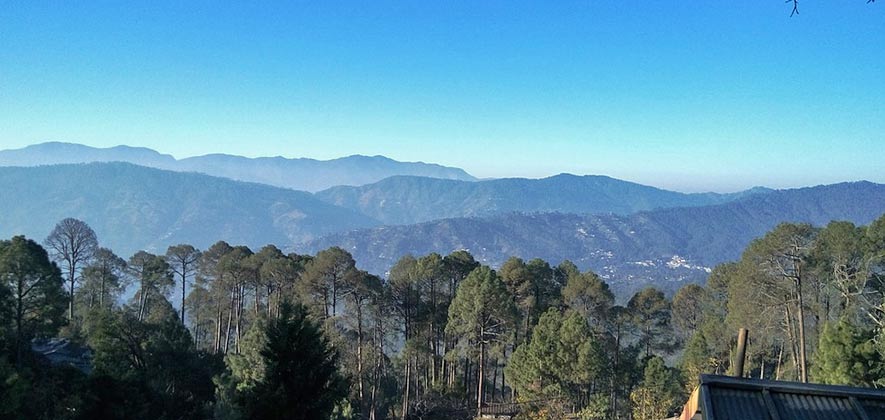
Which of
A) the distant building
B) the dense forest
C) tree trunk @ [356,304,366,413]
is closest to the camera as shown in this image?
the dense forest

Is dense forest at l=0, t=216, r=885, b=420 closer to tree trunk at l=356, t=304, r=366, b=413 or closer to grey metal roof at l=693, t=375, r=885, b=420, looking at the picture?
tree trunk at l=356, t=304, r=366, b=413

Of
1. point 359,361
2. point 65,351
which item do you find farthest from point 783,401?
point 65,351

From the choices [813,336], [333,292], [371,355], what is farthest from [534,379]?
[813,336]

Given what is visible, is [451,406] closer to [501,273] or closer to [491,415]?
[491,415]

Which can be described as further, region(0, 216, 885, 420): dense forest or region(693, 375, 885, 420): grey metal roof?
region(0, 216, 885, 420): dense forest

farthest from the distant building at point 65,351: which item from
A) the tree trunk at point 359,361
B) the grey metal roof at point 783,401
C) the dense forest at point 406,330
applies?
the grey metal roof at point 783,401

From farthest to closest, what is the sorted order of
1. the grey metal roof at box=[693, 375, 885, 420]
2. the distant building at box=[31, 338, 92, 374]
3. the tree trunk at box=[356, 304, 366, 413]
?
the distant building at box=[31, 338, 92, 374], the tree trunk at box=[356, 304, 366, 413], the grey metal roof at box=[693, 375, 885, 420]

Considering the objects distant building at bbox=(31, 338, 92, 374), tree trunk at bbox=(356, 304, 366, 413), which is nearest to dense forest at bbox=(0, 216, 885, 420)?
tree trunk at bbox=(356, 304, 366, 413)
